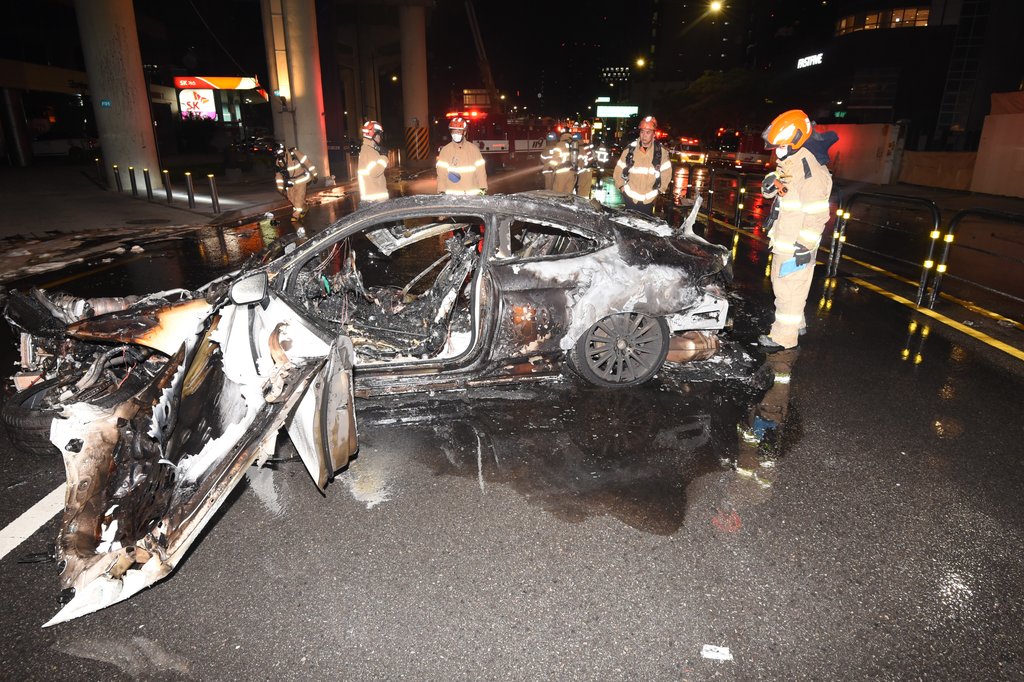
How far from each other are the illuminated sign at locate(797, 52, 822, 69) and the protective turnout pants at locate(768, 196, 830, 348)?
4845cm

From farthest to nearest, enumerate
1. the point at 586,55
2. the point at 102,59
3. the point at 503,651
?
the point at 586,55
the point at 102,59
the point at 503,651

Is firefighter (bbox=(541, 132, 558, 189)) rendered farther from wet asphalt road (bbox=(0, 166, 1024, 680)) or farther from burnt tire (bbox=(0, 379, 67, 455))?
burnt tire (bbox=(0, 379, 67, 455))

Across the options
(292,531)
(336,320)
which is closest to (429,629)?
(292,531)

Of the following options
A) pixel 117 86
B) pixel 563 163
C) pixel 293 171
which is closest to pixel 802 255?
pixel 563 163

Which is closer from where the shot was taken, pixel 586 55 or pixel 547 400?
pixel 547 400

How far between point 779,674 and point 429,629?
1386 millimetres

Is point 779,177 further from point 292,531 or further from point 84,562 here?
point 84,562

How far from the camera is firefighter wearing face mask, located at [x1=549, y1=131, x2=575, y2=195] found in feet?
Result: 42.3

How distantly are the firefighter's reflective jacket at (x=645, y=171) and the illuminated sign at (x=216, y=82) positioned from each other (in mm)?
26563

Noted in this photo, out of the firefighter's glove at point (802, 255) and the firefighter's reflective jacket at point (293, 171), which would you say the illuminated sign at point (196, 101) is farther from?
the firefighter's glove at point (802, 255)

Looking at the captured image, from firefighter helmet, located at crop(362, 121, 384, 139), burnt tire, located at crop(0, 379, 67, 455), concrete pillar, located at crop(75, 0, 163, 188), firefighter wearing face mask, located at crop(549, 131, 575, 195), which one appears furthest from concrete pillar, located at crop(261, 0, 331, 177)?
burnt tire, located at crop(0, 379, 67, 455)

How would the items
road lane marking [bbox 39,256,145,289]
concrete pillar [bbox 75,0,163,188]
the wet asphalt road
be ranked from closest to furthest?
the wet asphalt road → road lane marking [bbox 39,256,145,289] → concrete pillar [bbox 75,0,163,188]

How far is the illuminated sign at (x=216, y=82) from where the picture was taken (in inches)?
1169

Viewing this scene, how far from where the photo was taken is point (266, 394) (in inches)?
110
